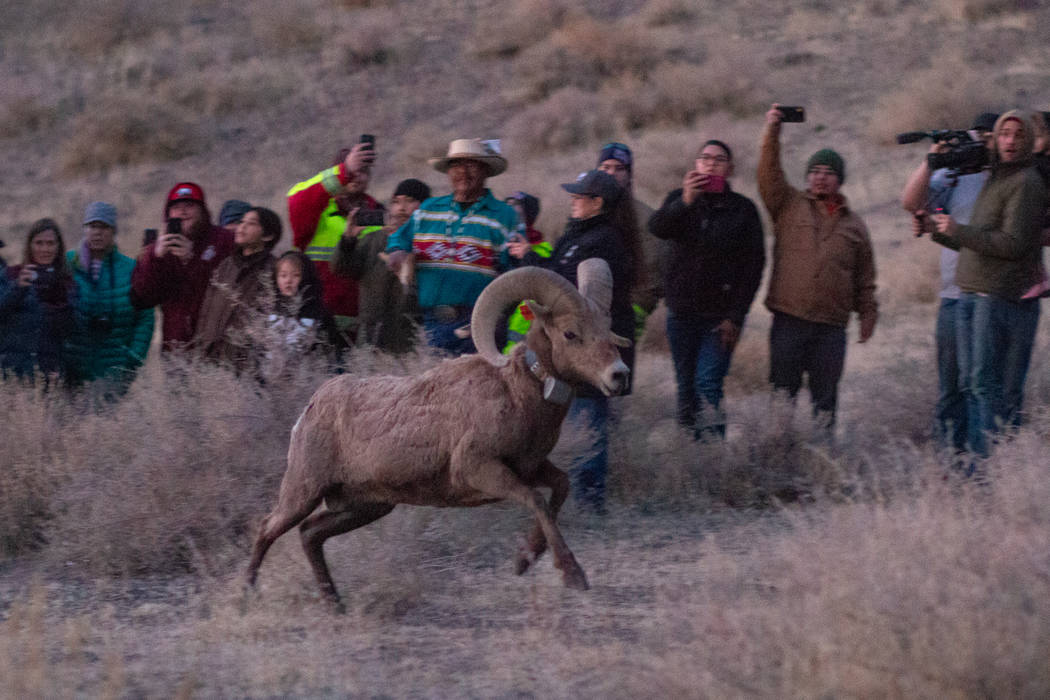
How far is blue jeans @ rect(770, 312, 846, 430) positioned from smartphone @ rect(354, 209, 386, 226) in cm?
283

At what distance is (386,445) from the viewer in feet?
20.5

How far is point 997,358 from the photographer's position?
790 centimetres

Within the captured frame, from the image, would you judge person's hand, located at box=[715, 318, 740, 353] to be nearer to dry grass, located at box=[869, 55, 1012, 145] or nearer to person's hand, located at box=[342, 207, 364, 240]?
person's hand, located at box=[342, 207, 364, 240]

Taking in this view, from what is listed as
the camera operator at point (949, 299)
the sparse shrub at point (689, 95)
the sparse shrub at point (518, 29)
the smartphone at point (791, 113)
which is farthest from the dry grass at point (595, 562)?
the sparse shrub at point (518, 29)

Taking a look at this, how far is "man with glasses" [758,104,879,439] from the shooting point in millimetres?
8594

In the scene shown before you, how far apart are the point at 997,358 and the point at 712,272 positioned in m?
1.79

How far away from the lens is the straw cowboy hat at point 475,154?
25.9 feet

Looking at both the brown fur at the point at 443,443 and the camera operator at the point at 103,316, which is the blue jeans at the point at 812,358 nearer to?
the brown fur at the point at 443,443

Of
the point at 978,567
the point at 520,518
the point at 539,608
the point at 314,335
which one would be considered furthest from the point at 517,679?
the point at 314,335

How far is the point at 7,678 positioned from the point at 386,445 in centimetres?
211

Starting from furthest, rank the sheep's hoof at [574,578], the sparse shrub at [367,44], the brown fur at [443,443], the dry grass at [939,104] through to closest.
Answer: the sparse shrub at [367,44] < the dry grass at [939,104] < the brown fur at [443,443] < the sheep's hoof at [574,578]

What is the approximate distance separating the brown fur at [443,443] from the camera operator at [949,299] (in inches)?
127

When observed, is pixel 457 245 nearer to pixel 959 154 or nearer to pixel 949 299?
pixel 959 154

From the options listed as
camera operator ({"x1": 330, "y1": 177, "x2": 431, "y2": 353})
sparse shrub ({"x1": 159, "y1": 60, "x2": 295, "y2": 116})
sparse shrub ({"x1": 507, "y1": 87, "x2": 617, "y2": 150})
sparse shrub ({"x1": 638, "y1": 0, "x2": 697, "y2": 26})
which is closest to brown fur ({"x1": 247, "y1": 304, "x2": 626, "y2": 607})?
camera operator ({"x1": 330, "y1": 177, "x2": 431, "y2": 353})
